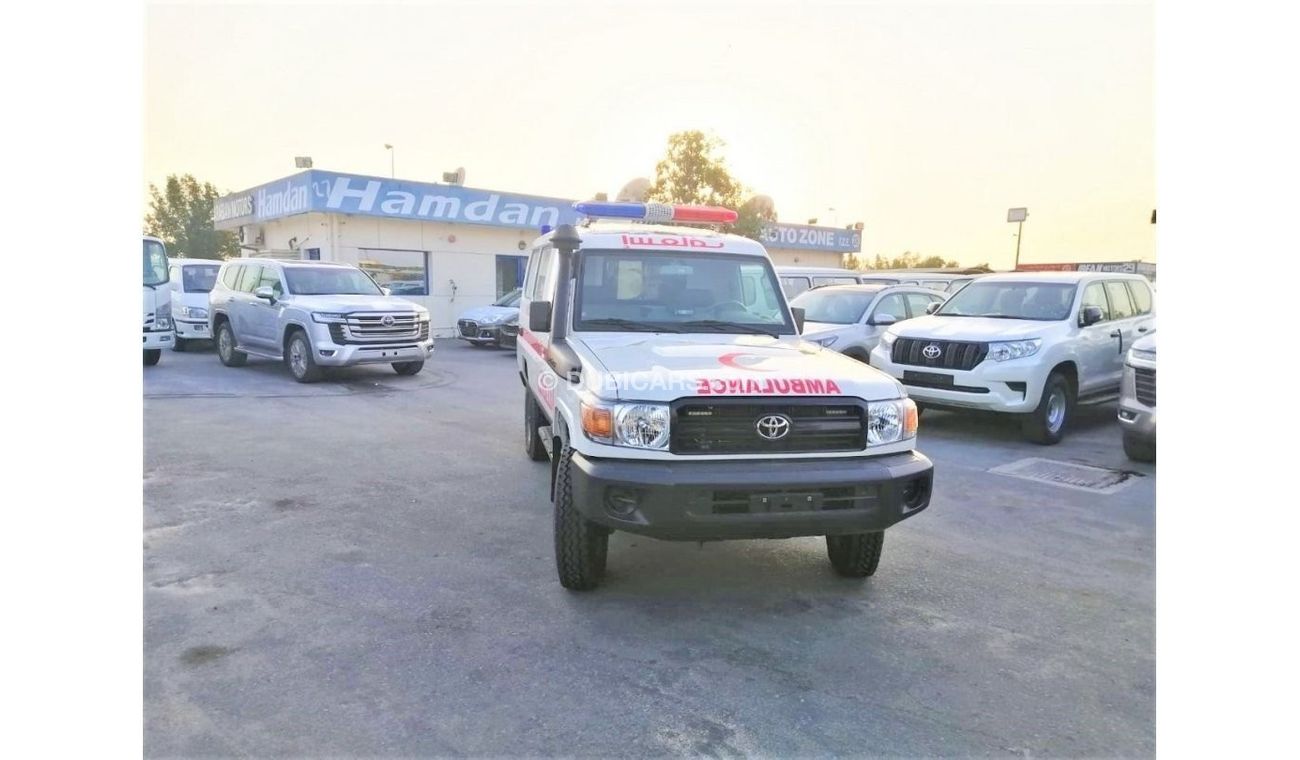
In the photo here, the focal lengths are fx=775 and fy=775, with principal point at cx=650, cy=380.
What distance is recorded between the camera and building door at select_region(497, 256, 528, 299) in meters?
A: 22.9

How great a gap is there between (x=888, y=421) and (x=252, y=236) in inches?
915

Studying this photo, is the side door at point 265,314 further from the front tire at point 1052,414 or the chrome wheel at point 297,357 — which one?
the front tire at point 1052,414

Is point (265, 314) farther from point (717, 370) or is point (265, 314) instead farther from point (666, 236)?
point (717, 370)

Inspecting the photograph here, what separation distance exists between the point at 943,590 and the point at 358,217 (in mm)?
18541

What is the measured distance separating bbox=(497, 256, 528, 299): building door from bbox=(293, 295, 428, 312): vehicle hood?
33.8ft

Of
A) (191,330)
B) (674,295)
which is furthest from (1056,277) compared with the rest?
(191,330)

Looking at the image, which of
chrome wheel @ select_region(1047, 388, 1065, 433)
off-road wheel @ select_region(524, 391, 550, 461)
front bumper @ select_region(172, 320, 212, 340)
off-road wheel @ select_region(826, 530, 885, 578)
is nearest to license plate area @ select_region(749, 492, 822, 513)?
off-road wheel @ select_region(826, 530, 885, 578)

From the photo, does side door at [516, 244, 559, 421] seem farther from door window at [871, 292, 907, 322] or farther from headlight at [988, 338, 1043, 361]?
door window at [871, 292, 907, 322]

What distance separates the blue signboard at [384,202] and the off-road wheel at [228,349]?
18.4 ft

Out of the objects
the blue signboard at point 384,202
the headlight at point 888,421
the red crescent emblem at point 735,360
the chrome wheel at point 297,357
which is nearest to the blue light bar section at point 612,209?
the red crescent emblem at point 735,360

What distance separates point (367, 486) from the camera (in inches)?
247

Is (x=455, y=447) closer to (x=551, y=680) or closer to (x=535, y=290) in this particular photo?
(x=535, y=290)

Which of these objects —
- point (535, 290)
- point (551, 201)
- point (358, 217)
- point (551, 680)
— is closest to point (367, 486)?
point (535, 290)

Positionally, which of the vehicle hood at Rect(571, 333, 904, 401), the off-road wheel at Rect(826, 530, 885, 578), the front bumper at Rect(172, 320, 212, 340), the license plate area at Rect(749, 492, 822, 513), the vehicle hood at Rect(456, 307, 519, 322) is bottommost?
the off-road wheel at Rect(826, 530, 885, 578)
